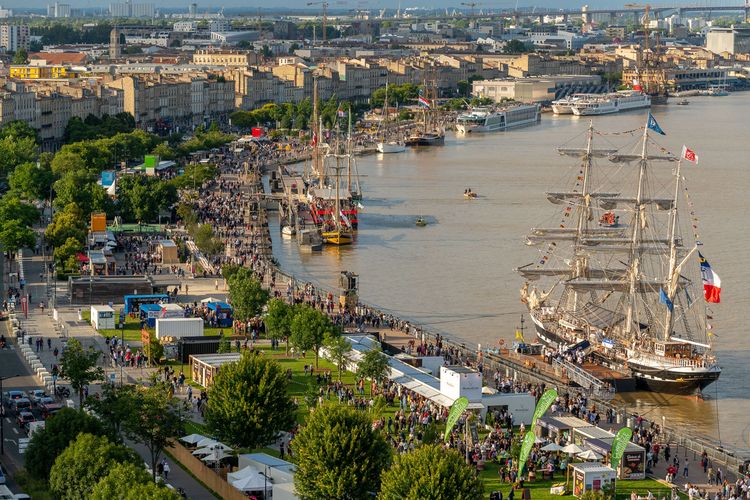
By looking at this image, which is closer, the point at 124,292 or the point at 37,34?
the point at 124,292

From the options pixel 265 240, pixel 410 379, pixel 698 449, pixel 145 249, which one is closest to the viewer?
pixel 698 449

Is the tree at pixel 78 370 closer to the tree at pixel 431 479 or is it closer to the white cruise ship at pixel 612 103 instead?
the tree at pixel 431 479

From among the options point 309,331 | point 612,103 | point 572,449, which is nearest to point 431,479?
point 572,449

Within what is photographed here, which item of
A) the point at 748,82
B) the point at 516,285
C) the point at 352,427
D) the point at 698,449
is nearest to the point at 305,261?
the point at 516,285

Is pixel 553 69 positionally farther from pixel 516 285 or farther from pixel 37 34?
pixel 516 285

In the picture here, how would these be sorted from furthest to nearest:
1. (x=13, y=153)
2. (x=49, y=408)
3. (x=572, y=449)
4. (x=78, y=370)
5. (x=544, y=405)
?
(x=13, y=153) < (x=78, y=370) < (x=49, y=408) < (x=544, y=405) < (x=572, y=449)

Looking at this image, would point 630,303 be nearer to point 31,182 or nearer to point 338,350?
point 338,350
